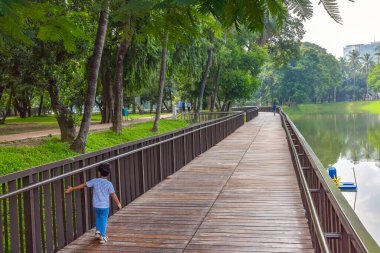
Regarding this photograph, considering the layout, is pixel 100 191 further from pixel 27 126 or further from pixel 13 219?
pixel 27 126

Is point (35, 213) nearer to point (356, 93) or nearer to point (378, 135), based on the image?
point (378, 135)

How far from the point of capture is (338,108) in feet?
382

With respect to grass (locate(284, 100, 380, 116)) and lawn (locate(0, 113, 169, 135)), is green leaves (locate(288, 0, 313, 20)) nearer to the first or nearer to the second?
lawn (locate(0, 113, 169, 135))

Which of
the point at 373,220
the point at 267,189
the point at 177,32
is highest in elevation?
the point at 177,32

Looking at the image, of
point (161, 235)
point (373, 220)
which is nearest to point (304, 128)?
point (373, 220)

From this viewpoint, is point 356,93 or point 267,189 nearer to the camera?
point 267,189

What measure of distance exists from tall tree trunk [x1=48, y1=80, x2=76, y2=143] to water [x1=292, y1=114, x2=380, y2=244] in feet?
38.0

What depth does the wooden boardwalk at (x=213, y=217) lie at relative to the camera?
6.10 metres

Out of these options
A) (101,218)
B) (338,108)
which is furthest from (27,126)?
(338,108)

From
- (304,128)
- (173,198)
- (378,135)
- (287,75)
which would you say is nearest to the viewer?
(173,198)

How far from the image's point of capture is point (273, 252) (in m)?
5.70

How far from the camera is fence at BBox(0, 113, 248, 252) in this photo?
5419mm

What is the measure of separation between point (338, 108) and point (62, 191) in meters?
116

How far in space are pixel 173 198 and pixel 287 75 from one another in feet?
300
